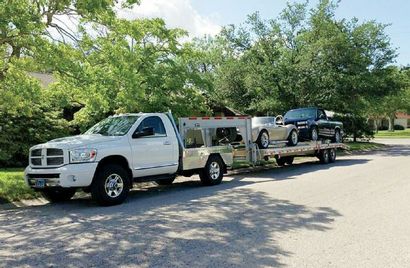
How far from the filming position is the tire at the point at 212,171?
43.4 ft

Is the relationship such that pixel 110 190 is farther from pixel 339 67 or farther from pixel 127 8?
pixel 339 67

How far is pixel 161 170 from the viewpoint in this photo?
11586 millimetres

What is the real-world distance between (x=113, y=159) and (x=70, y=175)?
1.13 m

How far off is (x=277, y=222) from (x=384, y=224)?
176 centimetres

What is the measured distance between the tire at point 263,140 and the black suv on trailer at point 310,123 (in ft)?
12.1

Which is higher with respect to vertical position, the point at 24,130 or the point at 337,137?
the point at 24,130

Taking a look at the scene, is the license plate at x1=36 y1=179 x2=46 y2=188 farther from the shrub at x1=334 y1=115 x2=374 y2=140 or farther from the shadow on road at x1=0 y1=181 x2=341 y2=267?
the shrub at x1=334 y1=115 x2=374 y2=140

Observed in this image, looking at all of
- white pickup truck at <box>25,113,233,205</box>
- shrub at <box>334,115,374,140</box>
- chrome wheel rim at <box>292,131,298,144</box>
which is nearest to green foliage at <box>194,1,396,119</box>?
shrub at <box>334,115,374,140</box>

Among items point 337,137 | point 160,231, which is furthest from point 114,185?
point 337,137

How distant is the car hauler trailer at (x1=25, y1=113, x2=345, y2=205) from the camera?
9773 mm

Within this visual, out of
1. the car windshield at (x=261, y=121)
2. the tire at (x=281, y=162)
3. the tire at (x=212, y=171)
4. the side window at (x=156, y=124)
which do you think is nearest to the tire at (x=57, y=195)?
the side window at (x=156, y=124)

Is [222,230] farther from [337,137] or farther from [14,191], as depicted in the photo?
[337,137]

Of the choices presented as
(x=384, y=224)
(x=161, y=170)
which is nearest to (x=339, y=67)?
(x=161, y=170)

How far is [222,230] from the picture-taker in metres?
7.37
